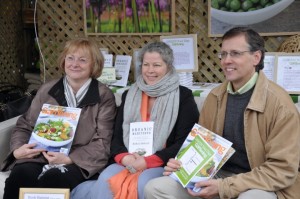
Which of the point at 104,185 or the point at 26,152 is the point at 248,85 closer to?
the point at 104,185

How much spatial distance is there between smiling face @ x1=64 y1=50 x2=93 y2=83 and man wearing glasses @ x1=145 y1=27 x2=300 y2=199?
2.76 ft

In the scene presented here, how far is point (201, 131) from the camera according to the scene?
1.76m

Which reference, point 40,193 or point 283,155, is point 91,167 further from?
point 283,155

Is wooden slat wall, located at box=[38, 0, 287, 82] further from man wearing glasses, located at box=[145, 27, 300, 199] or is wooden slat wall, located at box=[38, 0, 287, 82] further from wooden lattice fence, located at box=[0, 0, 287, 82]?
man wearing glasses, located at box=[145, 27, 300, 199]

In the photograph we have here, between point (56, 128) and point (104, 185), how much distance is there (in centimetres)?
47

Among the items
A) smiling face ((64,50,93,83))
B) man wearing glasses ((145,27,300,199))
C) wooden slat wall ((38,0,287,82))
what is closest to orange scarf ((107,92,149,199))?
man wearing glasses ((145,27,300,199))

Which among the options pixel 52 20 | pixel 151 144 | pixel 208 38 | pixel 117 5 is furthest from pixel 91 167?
pixel 52 20

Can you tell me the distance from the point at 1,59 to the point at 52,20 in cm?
194

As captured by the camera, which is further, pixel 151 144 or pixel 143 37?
pixel 143 37

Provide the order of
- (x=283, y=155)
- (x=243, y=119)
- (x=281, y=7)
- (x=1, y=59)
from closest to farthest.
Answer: (x=283, y=155)
(x=243, y=119)
(x=281, y=7)
(x=1, y=59)

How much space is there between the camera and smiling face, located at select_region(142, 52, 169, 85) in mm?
2127

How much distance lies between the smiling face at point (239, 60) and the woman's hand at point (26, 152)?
1158 mm

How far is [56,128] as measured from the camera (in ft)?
7.00

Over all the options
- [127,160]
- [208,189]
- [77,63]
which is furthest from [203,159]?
[77,63]
